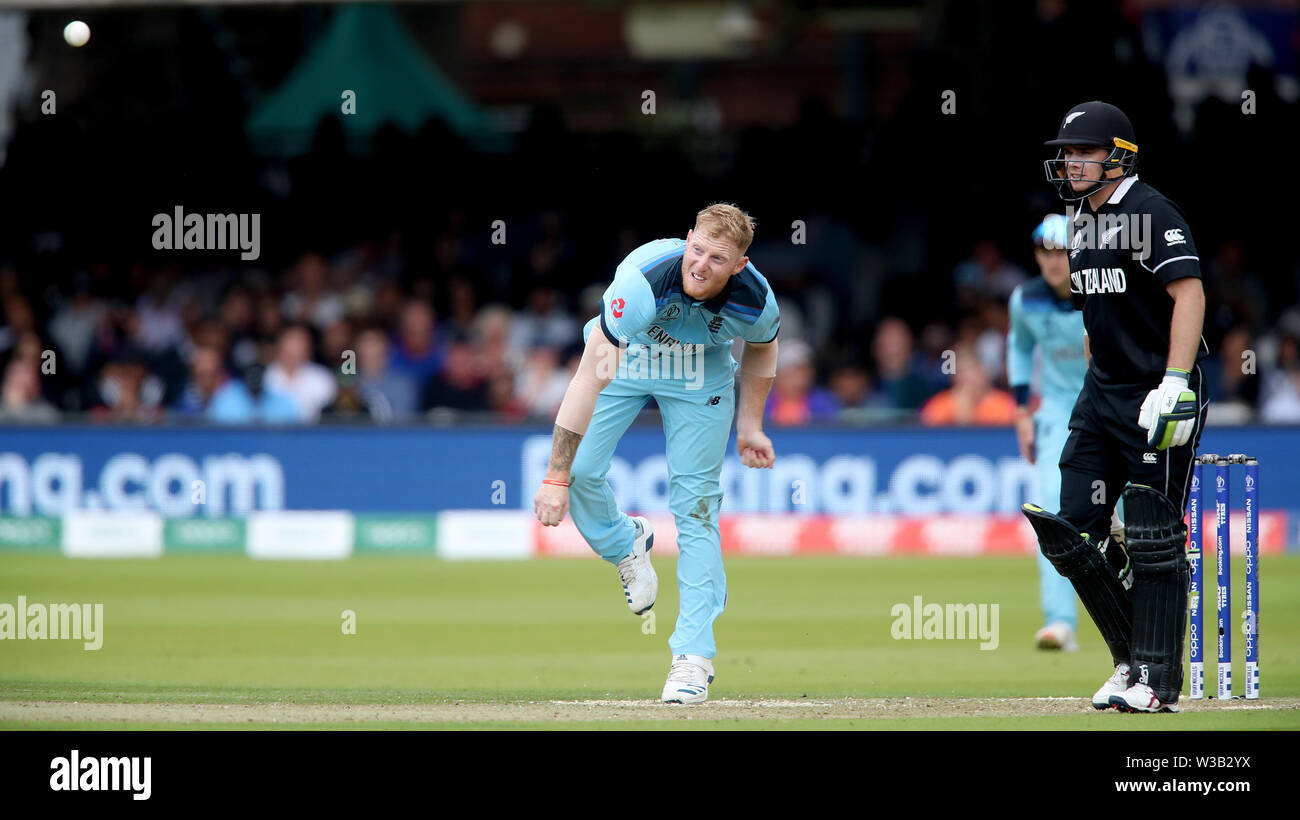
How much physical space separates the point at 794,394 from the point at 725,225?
9.46m

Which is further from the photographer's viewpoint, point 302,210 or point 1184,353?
point 302,210

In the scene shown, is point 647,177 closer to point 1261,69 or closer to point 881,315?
point 881,315

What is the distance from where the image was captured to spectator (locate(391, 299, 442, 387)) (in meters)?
17.8

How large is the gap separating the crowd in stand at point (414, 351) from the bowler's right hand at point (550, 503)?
826 centimetres

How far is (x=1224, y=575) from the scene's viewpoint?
7164mm

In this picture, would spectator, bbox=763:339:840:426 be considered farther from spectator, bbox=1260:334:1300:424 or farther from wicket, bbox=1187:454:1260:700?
wicket, bbox=1187:454:1260:700

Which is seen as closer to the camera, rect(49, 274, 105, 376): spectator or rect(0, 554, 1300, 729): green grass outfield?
rect(0, 554, 1300, 729): green grass outfield

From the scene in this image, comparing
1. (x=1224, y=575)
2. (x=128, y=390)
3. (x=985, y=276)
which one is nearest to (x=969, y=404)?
(x=985, y=276)

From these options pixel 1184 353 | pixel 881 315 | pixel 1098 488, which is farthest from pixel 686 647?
pixel 881 315

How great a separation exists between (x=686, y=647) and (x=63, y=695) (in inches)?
114

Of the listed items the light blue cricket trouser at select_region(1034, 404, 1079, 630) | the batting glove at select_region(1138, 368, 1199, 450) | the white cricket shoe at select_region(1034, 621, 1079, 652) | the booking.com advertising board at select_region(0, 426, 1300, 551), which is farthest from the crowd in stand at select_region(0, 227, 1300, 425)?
the batting glove at select_region(1138, 368, 1199, 450)

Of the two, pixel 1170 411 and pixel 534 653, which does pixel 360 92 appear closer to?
pixel 534 653

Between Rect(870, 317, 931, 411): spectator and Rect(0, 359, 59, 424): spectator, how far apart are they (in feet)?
27.8

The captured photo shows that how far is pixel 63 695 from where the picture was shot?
7586 mm
